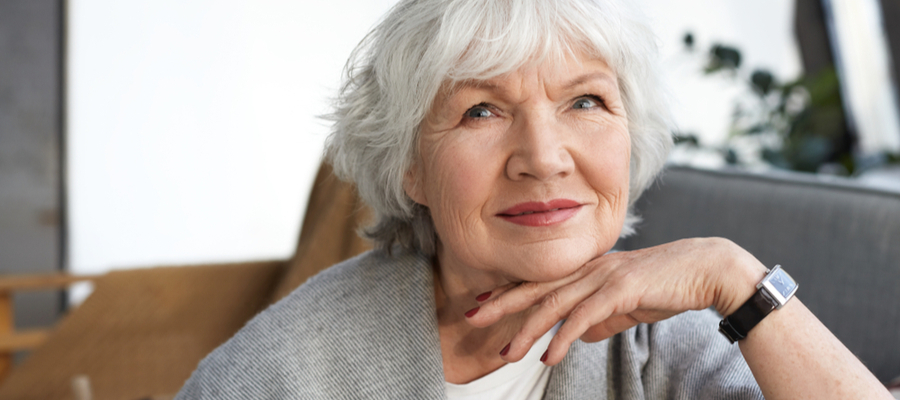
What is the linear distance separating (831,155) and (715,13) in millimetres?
1184

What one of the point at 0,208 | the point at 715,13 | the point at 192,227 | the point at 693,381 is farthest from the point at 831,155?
the point at 0,208

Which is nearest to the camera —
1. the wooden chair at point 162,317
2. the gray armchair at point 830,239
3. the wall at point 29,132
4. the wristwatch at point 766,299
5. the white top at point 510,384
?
the wristwatch at point 766,299

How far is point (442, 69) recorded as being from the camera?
98 centimetres

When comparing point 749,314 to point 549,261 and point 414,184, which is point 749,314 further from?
point 414,184

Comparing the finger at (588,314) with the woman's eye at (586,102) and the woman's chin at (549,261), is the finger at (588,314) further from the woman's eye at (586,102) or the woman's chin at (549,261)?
the woman's eye at (586,102)

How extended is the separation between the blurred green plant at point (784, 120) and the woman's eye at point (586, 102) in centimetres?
159

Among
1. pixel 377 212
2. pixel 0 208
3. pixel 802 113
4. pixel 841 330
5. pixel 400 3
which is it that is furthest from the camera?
pixel 0 208

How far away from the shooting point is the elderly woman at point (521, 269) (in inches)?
36.6

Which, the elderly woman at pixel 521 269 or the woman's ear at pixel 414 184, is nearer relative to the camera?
the elderly woman at pixel 521 269

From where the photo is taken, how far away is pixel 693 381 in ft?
3.32

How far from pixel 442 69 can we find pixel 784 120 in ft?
7.57

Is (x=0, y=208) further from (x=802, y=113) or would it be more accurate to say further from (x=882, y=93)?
(x=882, y=93)

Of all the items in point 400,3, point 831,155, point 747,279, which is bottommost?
point 831,155

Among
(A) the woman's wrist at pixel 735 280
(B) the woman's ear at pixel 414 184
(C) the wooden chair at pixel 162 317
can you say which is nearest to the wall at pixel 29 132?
(C) the wooden chair at pixel 162 317
